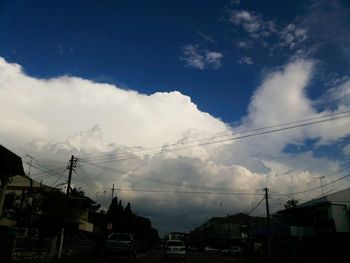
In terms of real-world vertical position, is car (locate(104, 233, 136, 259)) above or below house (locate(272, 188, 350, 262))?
below

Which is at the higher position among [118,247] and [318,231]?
[318,231]

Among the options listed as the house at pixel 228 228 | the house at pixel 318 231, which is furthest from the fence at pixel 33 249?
the house at pixel 228 228

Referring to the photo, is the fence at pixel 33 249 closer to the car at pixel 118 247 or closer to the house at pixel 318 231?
the car at pixel 118 247

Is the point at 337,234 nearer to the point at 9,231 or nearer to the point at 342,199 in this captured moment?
the point at 342,199

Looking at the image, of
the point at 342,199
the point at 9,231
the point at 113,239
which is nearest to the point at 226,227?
the point at 342,199

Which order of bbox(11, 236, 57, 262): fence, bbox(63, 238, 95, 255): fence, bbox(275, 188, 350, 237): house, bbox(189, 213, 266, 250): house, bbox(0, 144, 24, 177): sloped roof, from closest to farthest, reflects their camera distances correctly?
bbox(0, 144, 24, 177): sloped roof, bbox(11, 236, 57, 262): fence, bbox(63, 238, 95, 255): fence, bbox(275, 188, 350, 237): house, bbox(189, 213, 266, 250): house

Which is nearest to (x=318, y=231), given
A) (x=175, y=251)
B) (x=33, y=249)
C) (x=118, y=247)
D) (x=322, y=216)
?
(x=322, y=216)

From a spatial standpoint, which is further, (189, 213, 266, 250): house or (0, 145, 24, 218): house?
(189, 213, 266, 250): house

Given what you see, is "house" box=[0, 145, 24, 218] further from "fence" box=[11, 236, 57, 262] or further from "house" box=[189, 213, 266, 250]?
"house" box=[189, 213, 266, 250]

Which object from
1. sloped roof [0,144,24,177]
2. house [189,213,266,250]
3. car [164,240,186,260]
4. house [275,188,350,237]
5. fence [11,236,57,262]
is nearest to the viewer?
sloped roof [0,144,24,177]

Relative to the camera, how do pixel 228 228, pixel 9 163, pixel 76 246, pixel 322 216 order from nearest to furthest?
pixel 9 163 → pixel 76 246 → pixel 322 216 → pixel 228 228

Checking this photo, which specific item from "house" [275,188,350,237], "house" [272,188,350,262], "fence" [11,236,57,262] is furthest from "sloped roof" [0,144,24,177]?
"house" [275,188,350,237]

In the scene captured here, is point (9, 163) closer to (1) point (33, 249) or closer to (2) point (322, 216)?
(1) point (33, 249)

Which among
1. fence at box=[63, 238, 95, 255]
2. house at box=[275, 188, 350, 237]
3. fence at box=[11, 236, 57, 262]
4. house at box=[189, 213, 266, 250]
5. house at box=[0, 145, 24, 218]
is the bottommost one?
fence at box=[11, 236, 57, 262]
